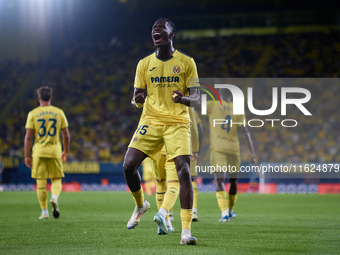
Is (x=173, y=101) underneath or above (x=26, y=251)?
above

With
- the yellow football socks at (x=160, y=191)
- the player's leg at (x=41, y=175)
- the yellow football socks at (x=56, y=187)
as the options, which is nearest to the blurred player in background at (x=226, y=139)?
the yellow football socks at (x=160, y=191)

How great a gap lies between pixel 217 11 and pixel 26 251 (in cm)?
2726

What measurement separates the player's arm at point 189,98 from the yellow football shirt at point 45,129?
4.40 m

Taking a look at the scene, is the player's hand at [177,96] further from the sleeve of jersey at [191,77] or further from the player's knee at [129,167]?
the player's knee at [129,167]

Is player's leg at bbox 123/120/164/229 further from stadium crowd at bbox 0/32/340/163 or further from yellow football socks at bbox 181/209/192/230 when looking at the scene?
stadium crowd at bbox 0/32/340/163

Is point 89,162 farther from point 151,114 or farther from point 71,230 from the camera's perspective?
point 151,114

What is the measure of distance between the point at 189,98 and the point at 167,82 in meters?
0.36

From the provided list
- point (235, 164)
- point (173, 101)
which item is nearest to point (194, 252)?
point (173, 101)

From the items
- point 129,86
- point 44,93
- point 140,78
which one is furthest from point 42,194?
point 129,86

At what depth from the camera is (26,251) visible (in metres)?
5.16

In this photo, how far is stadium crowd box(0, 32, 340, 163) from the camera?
2336 centimetres

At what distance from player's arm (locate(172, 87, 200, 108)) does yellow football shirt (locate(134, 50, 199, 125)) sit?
8cm

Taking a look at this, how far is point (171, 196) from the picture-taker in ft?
19.8

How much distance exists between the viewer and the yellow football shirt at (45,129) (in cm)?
946
